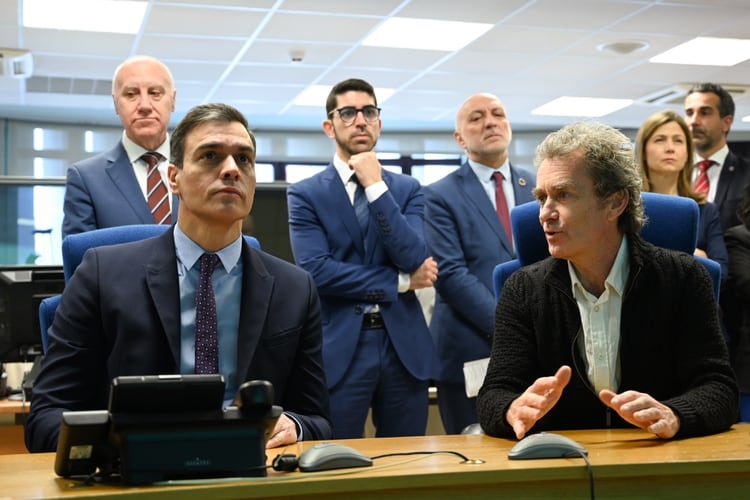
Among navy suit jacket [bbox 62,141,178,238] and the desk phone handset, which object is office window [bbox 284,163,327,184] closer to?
navy suit jacket [bbox 62,141,178,238]

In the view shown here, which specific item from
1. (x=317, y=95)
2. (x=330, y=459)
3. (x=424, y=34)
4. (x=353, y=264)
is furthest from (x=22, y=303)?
(x=317, y=95)

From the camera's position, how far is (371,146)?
3.48 meters

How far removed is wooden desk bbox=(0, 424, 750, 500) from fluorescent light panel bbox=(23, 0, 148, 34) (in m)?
5.78

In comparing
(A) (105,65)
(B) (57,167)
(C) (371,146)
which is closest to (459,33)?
(A) (105,65)

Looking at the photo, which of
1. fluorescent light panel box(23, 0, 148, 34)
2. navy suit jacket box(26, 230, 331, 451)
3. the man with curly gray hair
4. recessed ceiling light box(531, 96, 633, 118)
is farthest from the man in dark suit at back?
recessed ceiling light box(531, 96, 633, 118)

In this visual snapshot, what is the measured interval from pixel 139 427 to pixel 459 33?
22.4 ft

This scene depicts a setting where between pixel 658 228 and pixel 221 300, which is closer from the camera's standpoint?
pixel 221 300

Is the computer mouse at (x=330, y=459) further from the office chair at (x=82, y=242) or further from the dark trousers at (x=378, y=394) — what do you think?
the dark trousers at (x=378, y=394)

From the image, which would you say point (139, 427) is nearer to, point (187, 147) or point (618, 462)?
point (618, 462)

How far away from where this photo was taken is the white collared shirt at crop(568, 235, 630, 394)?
7.12 feet

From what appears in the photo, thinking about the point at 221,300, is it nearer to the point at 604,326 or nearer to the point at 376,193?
the point at 604,326

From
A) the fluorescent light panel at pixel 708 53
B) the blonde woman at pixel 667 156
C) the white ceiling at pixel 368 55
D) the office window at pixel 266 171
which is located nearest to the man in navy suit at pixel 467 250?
the blonde woman at pixel 667 156

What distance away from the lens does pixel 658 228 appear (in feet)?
7.82

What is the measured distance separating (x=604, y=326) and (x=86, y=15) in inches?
235
